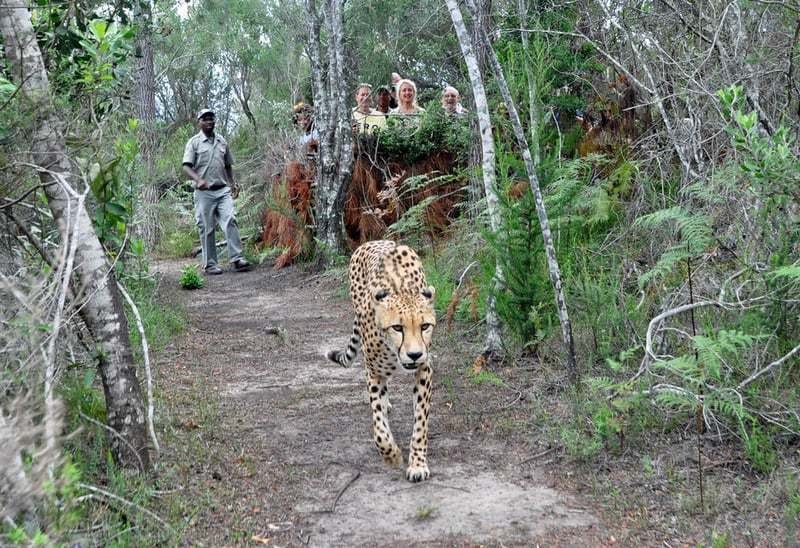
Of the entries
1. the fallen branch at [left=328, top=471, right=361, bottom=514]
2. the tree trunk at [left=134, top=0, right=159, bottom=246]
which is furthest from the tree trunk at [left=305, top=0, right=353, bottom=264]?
the fallen branch at [left=328, top=471, right=361, bottom=514]

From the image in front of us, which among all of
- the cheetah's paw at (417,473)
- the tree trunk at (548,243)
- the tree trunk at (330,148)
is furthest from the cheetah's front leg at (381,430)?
the tree trunk at (330,148)

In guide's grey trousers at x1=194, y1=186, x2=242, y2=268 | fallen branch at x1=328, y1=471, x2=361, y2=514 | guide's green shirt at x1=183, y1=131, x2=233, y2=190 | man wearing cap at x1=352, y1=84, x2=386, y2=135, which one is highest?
Answer: man wearing cap at x1=352, y1=84, x2=386, y2=135

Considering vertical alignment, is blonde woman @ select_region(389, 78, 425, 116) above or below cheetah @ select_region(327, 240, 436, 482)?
above

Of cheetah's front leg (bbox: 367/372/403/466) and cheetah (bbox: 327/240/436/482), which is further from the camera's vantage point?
cheetah's front leg (bbox: 367/372/403/466)

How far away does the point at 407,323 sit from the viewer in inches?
216

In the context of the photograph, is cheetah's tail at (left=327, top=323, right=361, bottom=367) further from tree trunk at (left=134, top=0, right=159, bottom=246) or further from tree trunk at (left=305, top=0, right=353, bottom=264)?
tree trunk at (left=134, top=0, right=159, bottom=246)

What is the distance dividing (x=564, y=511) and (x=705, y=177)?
119 inches

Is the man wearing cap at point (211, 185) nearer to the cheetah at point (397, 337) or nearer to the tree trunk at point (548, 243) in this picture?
the cheetah at point (397, 337)

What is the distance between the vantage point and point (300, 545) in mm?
4617

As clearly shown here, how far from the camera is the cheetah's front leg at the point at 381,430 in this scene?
574cm

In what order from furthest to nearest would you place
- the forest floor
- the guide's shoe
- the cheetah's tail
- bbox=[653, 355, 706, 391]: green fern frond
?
the guide's shoe → the cheetah's tail → bbox=[653, 355, 706, 391]: green fern frond → the forest floor

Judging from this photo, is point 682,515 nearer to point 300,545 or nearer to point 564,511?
point 564,511

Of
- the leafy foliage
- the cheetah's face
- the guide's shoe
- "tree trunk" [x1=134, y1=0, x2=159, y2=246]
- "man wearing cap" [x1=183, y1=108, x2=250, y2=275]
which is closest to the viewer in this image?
the cheetah's face

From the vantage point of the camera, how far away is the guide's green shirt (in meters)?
13.9
